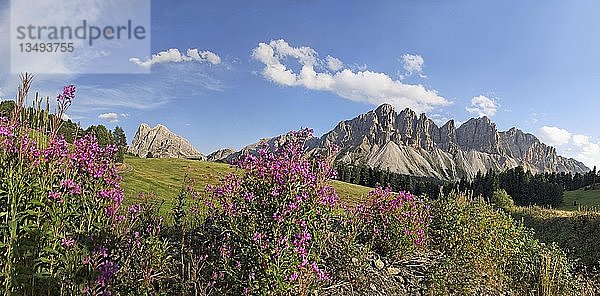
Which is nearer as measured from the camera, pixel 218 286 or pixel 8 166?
pixel 8 166

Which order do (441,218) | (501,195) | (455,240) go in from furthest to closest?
(501,195) < (441,218) < (455,240)

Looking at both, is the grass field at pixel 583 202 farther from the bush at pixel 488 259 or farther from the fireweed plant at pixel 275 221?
the fireweed plant at pixel 275 221

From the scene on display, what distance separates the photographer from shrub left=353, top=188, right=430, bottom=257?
21.8 feet

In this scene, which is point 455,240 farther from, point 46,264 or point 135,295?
point 46,264

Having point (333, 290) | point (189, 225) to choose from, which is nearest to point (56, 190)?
point (189, 225)

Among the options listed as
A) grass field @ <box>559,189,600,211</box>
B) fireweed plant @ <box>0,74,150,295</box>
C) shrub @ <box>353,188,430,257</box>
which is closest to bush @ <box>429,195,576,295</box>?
shrub @ <box>353,188,430,257</box>

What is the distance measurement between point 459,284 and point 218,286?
3538mm

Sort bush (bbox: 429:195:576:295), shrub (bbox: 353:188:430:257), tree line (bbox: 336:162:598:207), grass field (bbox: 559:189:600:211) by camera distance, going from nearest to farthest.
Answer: bush (bbox: 429:195:576:295), shrub (bbox: 353:188:430:257), grass field (bbox: 559:189:600:211), tree line (bbox: 336:162:598:207)

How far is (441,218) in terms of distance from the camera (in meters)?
7.95

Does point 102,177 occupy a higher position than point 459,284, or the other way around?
point 102,177

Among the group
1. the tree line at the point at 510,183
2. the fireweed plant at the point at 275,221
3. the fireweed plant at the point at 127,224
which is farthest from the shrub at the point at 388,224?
the tree line at the point at 510,183

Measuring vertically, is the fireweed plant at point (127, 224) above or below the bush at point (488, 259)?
above

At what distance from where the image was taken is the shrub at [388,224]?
6.64m

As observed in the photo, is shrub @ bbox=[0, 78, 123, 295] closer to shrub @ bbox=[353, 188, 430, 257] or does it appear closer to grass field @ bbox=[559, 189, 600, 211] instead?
shrub @ bbox=[353, 188, 430, 257]
